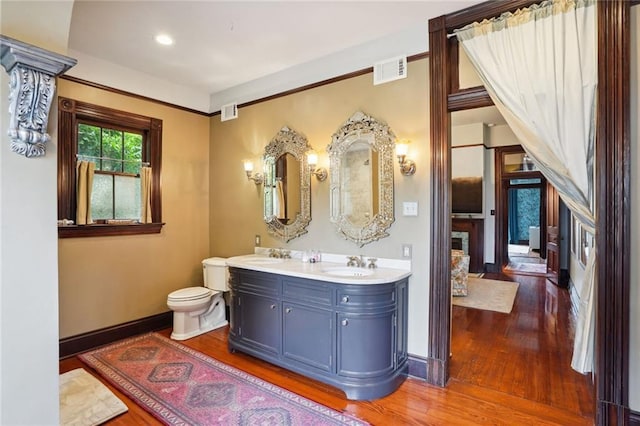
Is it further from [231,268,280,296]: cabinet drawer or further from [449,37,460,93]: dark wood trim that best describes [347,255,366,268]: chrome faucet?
[449,37,460,93]: dark wood trim

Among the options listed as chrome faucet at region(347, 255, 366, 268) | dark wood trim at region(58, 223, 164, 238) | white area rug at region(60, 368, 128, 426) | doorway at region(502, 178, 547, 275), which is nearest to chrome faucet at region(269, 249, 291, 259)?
chrome faucet at region(347, 255, 366, 268)

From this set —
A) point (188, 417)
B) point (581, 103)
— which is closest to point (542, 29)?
point (581, 103)

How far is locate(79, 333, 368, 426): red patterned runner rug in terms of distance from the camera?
226 centimetres

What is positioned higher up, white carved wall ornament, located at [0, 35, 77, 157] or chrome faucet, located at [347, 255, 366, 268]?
white carved wall ornament, located at [0, 35, 77, 157]

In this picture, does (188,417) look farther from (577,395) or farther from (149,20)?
(149,20)

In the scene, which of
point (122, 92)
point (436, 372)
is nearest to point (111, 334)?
point (122, 92)

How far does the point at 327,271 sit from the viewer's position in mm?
2957

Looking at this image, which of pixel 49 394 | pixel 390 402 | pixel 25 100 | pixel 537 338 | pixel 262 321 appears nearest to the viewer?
pixel 25 100

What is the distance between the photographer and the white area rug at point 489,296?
4821 millimetres

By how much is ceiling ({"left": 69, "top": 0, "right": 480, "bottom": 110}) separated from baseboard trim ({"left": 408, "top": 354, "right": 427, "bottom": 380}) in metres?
2.63

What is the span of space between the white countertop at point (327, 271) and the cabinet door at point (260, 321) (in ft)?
0.94

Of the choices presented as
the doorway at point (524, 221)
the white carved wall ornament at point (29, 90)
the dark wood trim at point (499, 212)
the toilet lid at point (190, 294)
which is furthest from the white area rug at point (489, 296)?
the white carved wall ornament at point (29, 90)

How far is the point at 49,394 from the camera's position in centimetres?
162

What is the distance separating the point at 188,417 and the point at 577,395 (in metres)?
2.87
